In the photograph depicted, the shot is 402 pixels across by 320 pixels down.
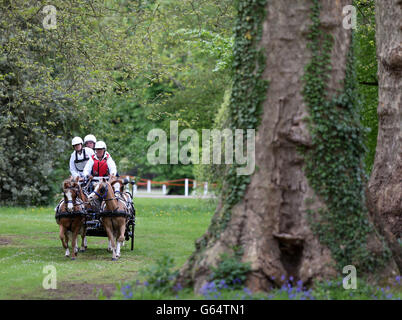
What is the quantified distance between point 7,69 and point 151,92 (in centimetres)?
2039

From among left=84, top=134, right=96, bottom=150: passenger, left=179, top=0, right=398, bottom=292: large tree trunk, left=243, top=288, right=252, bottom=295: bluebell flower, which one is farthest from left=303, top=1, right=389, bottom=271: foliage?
left=84, top=134, right=96, bottom=150: passenger

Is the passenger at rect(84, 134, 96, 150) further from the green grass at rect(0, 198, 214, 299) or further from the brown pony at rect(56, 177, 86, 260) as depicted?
the green grass at rect(0, 198, 214, 299)

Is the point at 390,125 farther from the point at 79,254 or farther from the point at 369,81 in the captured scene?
the point at 369,81

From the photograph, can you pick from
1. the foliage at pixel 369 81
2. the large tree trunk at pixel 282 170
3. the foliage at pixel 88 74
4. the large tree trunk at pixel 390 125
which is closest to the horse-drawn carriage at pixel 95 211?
the foliage at pixel 88 74

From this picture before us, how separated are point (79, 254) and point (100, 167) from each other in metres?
2.17

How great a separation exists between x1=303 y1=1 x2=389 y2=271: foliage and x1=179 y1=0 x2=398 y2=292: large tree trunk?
0.11m

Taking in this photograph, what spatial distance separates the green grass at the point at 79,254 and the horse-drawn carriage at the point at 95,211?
56 centimetres

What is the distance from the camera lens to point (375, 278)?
9.63 meters

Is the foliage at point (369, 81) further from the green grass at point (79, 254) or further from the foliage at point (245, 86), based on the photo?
the foliage at point (245, 86)

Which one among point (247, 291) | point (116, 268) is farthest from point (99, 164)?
point (247, 291)

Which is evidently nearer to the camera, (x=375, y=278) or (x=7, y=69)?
(x=375, y=278)
